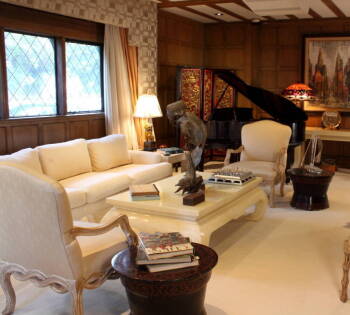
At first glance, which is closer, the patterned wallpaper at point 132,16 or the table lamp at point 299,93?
the patterned wallpaper at point 132,16

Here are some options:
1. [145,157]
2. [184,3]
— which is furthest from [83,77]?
[184,3]

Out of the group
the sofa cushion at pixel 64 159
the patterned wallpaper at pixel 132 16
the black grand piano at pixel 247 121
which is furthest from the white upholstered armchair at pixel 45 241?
the black grand piano at pixel 247 121

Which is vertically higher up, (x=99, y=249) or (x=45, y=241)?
(x=45, y=241)

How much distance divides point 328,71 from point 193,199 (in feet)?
19.7

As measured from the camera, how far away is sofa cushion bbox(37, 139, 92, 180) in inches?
190

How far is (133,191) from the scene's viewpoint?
3924 millimetres

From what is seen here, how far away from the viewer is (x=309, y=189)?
212 inches

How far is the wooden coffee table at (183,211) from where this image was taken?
142 inches

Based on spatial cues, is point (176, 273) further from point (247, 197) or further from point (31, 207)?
point (247, 197)

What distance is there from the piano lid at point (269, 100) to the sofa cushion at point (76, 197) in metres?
3.29

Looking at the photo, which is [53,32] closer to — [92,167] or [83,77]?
[83,77]

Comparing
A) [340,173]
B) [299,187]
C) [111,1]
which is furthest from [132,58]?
[340,173]

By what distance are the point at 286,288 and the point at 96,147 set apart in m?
2.98

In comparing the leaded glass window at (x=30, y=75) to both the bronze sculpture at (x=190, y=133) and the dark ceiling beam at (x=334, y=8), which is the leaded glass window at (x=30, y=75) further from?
the dark ceiling beam at (x=334, y=8)
